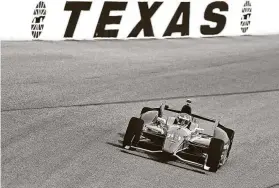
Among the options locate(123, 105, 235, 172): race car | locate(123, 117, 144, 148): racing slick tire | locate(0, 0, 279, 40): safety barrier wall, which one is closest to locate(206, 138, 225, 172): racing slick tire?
locate(123, 105, 235, 172): race car

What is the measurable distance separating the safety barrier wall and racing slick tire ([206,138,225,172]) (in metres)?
11.5

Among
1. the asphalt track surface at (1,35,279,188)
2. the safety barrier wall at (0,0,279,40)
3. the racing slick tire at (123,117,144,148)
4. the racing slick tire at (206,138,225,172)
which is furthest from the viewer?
the safety barrier wall at (0,0,279,40)

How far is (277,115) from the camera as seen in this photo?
15820 millimetres

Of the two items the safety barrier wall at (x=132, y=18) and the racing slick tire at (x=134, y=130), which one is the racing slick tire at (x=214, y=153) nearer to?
the racing slick tire at (x=134, y=130)

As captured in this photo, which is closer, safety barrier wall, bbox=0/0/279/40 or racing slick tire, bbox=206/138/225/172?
racing slick tire, bbox=206/138/225/172

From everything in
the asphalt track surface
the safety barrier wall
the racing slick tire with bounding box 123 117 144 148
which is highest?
the safety barrier wall

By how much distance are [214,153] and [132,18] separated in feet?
44.2

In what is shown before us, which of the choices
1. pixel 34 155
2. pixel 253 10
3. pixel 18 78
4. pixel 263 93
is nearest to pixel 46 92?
pixel 18 78

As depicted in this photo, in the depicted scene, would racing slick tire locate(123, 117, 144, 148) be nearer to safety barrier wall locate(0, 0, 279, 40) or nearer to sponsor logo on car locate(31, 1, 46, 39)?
safety barrier wall locate(0, 0, 279, 40)

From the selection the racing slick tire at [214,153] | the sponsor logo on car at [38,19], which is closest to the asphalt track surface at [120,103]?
the racing slick tire at [214,153]

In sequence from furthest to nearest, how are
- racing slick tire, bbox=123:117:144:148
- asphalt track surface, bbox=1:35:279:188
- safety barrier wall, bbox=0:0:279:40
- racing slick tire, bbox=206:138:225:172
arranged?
safety barrier wall, bbox=0:0:279:40, racing slick tire, bbox=123:117:144:148, racing slick tire, bbox=206:138:225:172, asphalt track surface, bbox=1:35:279:188

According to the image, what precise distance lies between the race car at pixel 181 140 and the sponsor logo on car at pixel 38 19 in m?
10.1

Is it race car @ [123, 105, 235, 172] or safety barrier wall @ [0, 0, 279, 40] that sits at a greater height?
safety barrier wall @ [0, 0, 279, 40]

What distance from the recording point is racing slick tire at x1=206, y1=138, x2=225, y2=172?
34.5 feet
